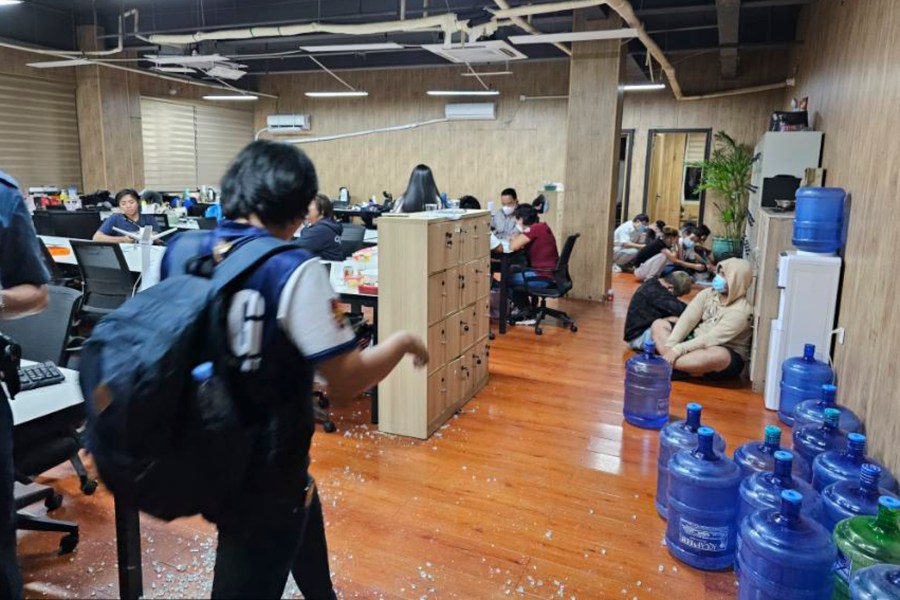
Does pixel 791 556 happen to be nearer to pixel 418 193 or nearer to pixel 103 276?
pixel 418 193

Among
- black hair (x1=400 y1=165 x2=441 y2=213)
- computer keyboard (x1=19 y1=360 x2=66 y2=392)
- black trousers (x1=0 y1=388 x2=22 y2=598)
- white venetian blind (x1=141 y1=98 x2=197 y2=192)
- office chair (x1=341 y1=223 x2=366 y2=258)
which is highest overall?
white venetian blind (x1=141 y1=98 x2=197 y2=192)

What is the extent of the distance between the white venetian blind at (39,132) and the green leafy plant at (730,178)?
10.0 m

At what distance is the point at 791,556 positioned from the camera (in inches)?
76.8

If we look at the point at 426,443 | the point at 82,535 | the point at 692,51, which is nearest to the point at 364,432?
the point at 426,443

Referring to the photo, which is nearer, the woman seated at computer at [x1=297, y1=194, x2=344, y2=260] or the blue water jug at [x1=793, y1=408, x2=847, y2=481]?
the blue water jug at [x1=793, y1=408, x2=847, y2=481]

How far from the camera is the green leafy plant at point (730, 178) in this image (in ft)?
31.7

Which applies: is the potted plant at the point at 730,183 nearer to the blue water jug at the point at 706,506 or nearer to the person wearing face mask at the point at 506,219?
the person wearing face mask at the point at 506,219

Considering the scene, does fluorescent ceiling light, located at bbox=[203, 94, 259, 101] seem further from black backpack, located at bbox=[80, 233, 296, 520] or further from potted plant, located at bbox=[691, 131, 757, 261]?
black backpack, located at bbox=[80, 233, 296, 520]

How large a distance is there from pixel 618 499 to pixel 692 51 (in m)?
9.09

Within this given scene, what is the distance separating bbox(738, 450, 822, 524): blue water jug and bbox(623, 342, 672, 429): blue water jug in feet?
4.88

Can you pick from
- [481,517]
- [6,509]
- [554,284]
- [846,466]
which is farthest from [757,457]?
[554,284]

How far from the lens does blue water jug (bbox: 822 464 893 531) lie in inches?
84.9

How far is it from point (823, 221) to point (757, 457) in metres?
2.09

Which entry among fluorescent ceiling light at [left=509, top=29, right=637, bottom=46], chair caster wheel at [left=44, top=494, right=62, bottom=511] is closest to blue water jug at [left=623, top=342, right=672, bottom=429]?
chair caster wheel at [left=44, top=494, right=62, bottom=511]
